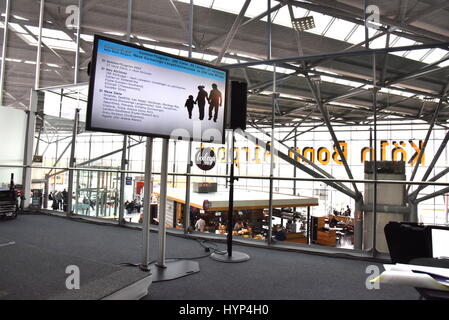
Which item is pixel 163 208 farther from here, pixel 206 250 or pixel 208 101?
pixel 208 101

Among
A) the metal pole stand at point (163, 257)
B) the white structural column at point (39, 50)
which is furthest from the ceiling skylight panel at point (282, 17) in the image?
the white structural column at point (39, 50)

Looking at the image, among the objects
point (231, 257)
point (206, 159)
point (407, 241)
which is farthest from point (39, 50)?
point (407, 241)

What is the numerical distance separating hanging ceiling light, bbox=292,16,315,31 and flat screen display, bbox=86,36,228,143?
11.6ft

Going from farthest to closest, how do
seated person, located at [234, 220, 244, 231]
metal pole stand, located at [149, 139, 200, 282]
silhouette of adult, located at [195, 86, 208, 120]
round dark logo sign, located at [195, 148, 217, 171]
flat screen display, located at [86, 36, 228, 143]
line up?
seated person, located at [234, 220, 244, 231] < round dark logo sign, located at [195, 148, 217, 171] < silhouette of adult, located at [195, 86, 208, 120] < metal pole stand, located at [149, 139, 200, 282] < flat screen display, located at [86, 36, 228, 143]

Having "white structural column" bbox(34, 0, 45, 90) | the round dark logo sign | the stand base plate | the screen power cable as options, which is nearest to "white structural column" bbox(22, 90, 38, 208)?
"white structural column" bbox(34, 0, 45, 90)

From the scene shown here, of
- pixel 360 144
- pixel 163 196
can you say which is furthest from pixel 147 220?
→ pixel 360 144

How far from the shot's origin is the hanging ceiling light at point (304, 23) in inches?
216

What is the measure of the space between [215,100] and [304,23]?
3953mm

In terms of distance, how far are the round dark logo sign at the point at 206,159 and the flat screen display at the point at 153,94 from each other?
10.3 feet

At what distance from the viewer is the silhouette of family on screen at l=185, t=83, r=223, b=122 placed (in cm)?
257

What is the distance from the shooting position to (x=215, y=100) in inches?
108

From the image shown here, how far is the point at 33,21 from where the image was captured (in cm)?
650

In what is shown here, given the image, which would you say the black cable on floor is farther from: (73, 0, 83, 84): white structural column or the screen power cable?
(73, 0, 83, 84): white structural column

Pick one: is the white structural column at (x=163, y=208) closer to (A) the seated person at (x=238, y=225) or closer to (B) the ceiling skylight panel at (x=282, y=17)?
(B) the ceiling skylight panel at (x=282, y=17)
